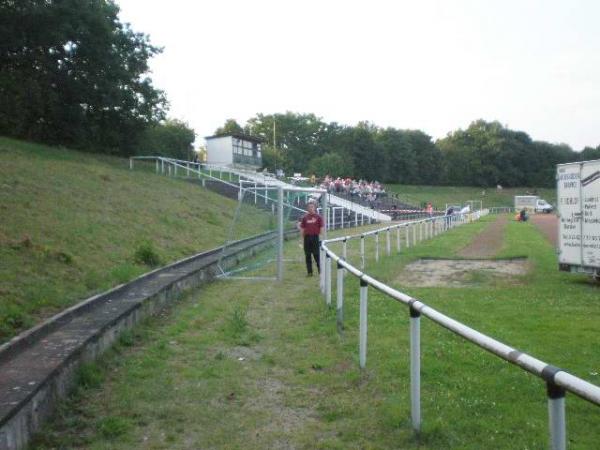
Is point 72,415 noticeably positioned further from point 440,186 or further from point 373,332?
point 440,186

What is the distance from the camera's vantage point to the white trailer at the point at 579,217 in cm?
1316

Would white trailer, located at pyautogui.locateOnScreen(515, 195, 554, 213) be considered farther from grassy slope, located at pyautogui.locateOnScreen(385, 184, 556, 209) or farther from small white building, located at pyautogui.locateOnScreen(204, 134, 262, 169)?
small white building, located at pyautogui.locateOnScreen(204, 134, 262, 169)

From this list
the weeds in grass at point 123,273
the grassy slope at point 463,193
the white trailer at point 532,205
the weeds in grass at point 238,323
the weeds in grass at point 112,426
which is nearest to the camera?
the weeds in grass at point 112,426

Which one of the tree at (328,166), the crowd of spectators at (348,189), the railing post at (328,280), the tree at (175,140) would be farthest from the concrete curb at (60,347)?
the tree at (328,166)

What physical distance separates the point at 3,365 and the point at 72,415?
3.10 ft

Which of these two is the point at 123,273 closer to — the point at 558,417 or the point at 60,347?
the point at 60,347

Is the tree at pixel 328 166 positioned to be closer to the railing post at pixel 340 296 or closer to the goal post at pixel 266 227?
the goal post at pixel 266 227

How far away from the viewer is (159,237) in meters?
15.9

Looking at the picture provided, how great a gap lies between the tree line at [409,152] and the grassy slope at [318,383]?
7438 cm

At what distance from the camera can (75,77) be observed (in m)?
36.9

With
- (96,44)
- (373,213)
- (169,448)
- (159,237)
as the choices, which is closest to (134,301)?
(169,448)

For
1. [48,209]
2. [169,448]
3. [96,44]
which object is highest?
[96,44]

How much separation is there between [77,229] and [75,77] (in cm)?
2750

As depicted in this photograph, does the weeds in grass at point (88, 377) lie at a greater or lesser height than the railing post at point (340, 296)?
lesser
